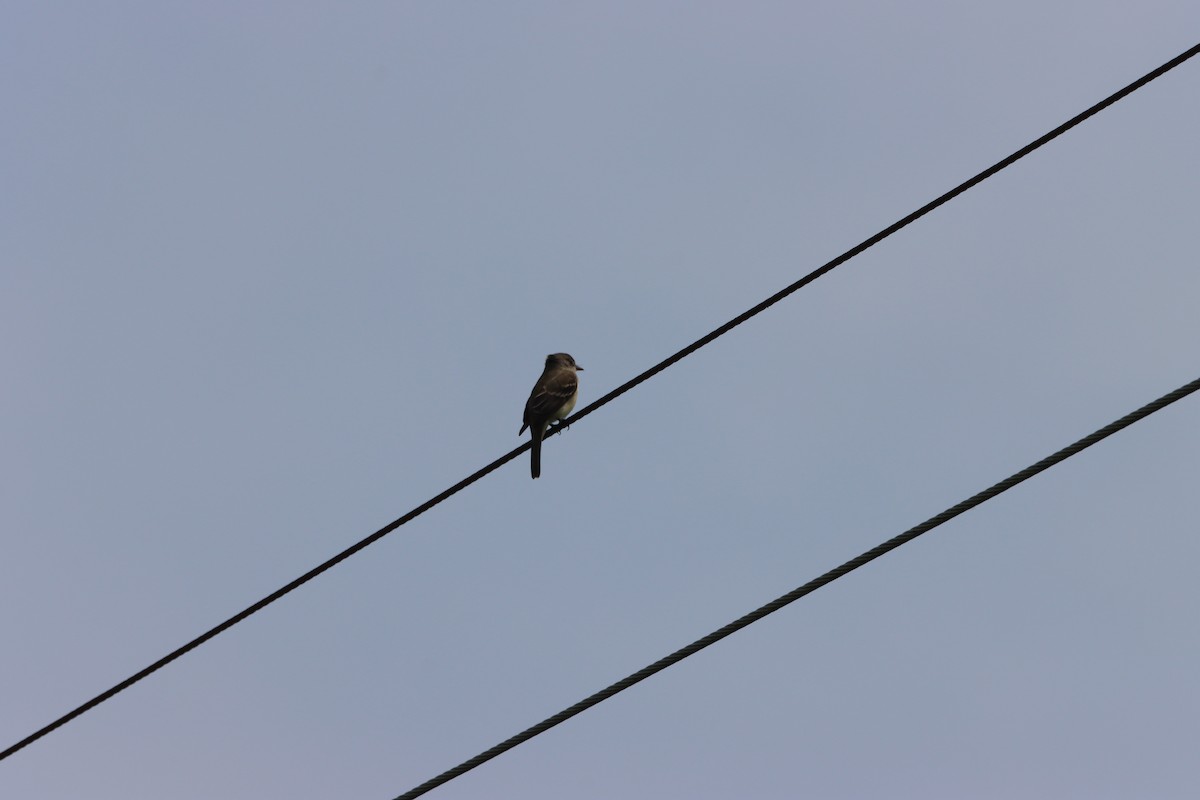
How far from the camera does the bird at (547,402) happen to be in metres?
18.2

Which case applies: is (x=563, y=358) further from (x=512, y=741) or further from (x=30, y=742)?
(x=512, y=741)

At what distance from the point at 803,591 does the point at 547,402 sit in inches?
418

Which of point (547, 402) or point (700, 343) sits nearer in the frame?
point (700, 343)

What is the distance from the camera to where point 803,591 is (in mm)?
7988

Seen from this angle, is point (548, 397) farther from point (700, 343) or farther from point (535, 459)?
point (700, 343)

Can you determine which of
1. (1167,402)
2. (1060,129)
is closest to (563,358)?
(1060,129)

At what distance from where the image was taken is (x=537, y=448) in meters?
18.3

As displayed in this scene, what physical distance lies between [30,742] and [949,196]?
21.1ft

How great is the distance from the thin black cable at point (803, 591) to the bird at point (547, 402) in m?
9.41

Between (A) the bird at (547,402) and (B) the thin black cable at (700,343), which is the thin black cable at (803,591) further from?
(A) the bird at (547,402)

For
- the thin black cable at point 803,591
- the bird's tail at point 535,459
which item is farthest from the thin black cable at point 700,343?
the bird's tail at point 535,459

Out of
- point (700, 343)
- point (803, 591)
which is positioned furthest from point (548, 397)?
point (803, 591)

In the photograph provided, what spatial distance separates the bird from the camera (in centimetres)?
1823

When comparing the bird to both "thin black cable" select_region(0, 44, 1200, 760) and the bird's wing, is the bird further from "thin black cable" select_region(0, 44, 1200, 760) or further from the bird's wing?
"thin black cable" select_region(0, 44, 1200, 760)
